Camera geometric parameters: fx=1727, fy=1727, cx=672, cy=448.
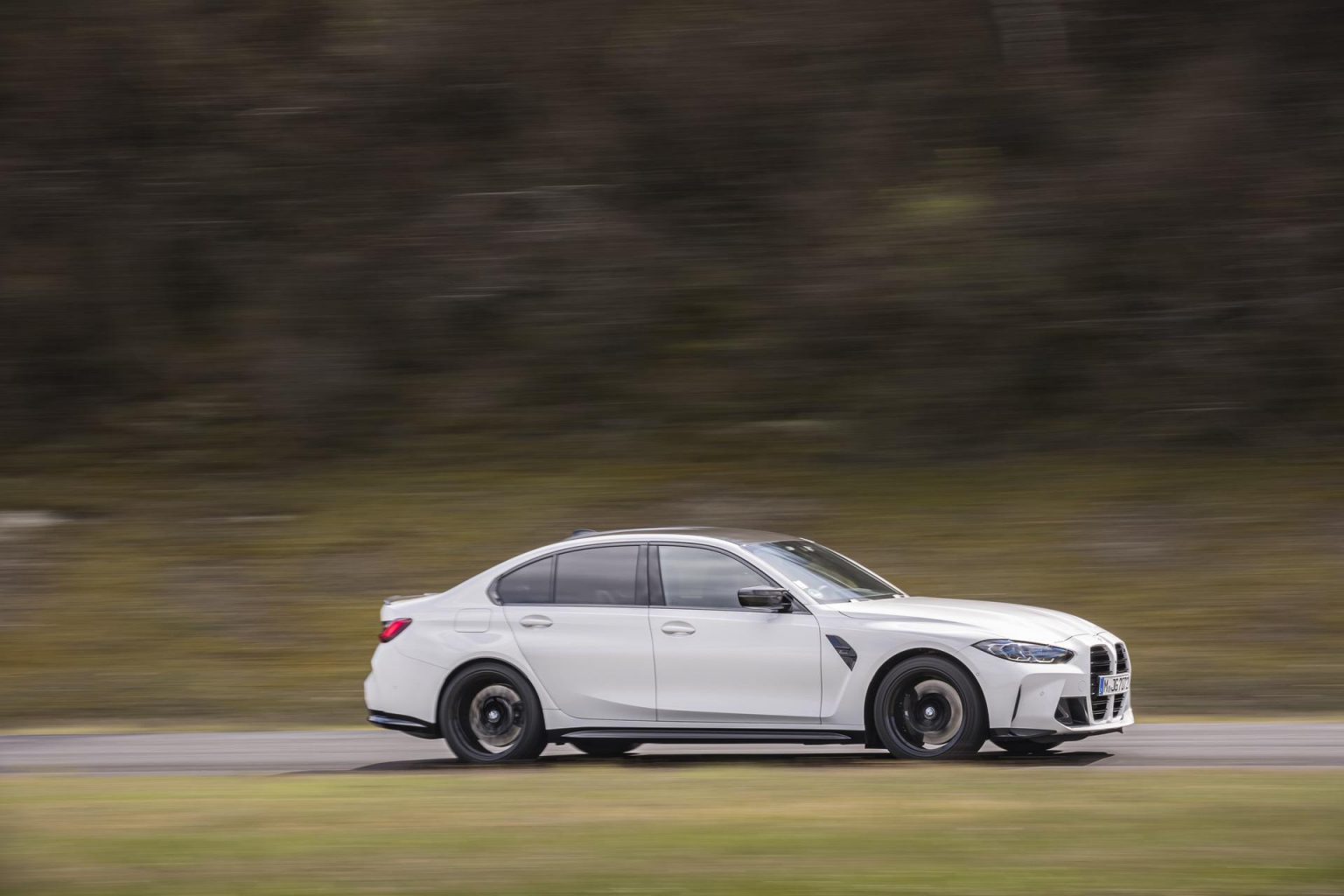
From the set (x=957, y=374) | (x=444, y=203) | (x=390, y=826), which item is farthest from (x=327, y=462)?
(x=390, y=826)

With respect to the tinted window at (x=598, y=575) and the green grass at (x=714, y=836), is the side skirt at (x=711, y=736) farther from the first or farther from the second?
the green grass at (x=714, y=836)

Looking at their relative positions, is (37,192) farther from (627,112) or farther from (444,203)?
(627,112)

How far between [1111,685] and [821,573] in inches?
72.8

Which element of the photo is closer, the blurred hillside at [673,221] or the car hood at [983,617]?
the car hood at [983,617]

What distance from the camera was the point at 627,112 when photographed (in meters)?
23.1

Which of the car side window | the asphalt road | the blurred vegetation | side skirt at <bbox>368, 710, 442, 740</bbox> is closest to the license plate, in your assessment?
the asphalt road

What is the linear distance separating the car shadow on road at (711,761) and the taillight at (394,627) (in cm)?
83

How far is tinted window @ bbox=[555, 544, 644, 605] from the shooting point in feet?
34.7

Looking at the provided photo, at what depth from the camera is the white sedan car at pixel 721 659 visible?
9734mm

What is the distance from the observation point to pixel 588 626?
414 inches

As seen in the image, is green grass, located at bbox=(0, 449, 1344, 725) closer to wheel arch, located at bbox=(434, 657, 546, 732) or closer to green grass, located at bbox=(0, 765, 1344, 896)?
wheel arch, located at bbox=(434, 657, 546, 732)

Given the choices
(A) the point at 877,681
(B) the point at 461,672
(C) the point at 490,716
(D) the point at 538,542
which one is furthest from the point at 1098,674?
(D) the point at 538,542

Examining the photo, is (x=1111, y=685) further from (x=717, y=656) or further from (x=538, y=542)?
(x=538, y=542)

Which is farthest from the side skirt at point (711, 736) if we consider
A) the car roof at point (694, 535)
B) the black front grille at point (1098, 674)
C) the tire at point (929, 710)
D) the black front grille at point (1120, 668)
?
the black front grille at point (1120, 668)
